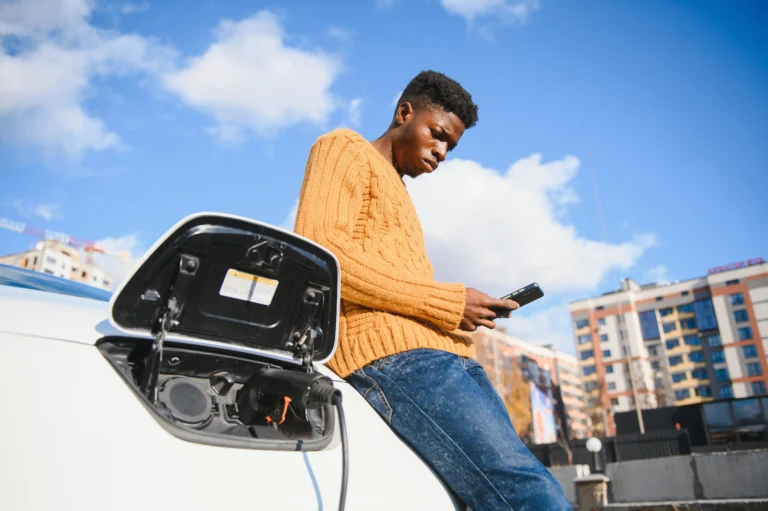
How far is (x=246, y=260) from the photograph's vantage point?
1.16 metres

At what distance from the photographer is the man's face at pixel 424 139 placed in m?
2.05

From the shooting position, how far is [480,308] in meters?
1.58

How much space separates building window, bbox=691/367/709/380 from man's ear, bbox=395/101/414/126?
87.2 meters

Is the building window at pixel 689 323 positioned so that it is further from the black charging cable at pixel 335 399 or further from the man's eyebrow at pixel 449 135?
the black charging cable at pixel 335 399

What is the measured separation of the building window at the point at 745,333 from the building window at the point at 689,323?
256 inches

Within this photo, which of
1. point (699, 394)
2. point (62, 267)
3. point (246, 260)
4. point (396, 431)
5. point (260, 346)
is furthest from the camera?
point (62, 267)

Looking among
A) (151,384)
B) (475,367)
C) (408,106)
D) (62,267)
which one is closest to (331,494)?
(151,384)

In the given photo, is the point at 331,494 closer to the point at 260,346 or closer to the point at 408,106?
the point at 260,346

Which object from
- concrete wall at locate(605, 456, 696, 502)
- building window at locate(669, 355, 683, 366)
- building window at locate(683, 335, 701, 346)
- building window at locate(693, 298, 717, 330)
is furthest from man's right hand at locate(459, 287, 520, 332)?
building window at locate(669, 355, 683, 366)

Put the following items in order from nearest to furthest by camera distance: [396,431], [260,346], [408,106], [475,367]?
[260,346] < [396,431] < [475,367] < [408,106]

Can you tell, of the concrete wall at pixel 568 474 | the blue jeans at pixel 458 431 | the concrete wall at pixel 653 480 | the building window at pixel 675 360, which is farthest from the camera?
the building window at pixel 675 360

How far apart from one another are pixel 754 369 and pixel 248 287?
3302 inches

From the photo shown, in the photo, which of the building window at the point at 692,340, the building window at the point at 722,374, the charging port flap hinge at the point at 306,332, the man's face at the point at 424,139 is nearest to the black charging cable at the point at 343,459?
the charging port flap hinge at the point at 306,332

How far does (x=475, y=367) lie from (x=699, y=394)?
8759cm
